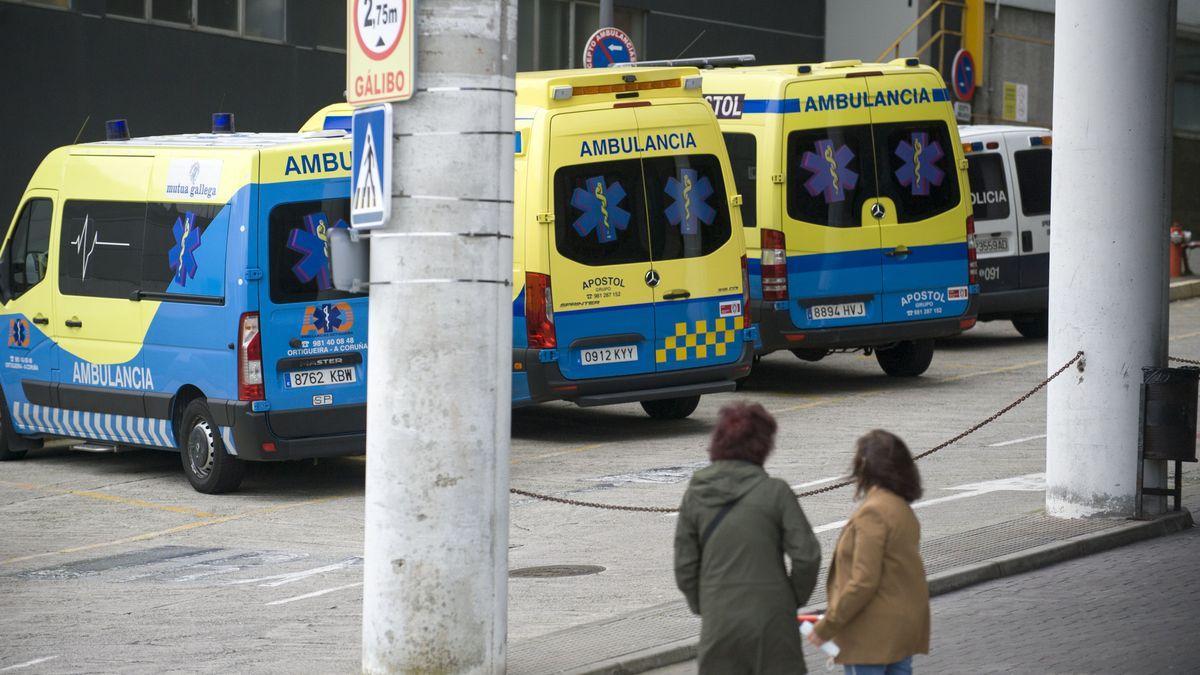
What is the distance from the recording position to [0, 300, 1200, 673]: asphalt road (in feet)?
29.7

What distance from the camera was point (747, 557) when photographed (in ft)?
18.7

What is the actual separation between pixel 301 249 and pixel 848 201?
638 cm

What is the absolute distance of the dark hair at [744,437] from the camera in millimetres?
5773

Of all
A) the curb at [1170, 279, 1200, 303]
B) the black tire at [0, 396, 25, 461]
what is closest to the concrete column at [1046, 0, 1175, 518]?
the black tire at [0, 396, 25, 461]

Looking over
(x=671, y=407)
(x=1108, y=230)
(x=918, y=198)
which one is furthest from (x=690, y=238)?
(x=1108, y=230)

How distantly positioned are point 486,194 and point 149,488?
6.92 m

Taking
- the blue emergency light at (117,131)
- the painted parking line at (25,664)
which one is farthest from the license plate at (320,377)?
the painted parking line at (25,664)

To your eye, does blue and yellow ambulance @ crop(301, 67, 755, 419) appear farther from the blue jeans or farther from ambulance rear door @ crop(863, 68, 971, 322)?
the blue jeans

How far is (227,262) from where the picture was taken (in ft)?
41.9

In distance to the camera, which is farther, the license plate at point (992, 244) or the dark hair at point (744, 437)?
the license plate at point (992, 244)

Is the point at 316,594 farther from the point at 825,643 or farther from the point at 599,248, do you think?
the point at 599,248

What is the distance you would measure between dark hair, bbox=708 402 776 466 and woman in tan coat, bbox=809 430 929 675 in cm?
35

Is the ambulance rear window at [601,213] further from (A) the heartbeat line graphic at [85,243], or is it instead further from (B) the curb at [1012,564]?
(B) the curb at [1012,564]

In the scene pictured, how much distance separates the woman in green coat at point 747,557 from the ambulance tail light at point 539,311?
29.4 ft
